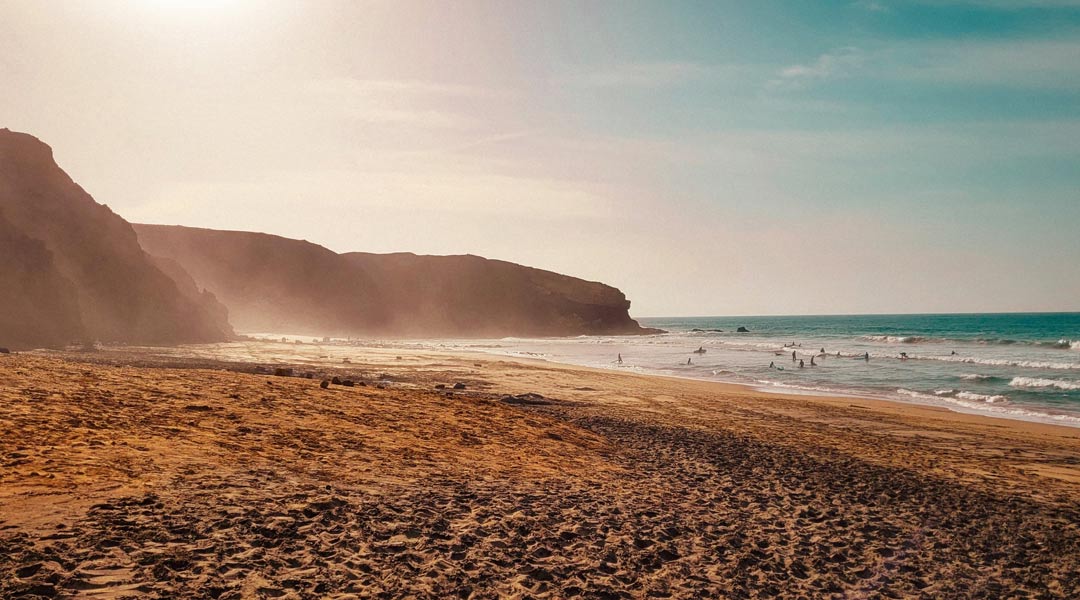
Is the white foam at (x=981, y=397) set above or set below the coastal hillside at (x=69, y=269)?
below

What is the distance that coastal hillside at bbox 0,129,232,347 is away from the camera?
37.2 m

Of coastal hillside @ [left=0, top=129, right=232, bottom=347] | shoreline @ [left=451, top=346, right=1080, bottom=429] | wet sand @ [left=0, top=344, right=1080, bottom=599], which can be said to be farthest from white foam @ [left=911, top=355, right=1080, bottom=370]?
coastal hillside @ [left=0, top=129, right=232, bottom=347]

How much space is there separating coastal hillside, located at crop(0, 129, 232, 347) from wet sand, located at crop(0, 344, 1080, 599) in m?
27.6

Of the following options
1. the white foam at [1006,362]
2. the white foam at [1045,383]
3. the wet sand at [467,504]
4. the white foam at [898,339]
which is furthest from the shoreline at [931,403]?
the white foam at [898,339]

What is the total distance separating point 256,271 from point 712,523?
139829 millimetres

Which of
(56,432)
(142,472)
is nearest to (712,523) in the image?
(142,472)

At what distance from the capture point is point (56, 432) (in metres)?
9.63

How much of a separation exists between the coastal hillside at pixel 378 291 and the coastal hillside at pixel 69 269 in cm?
6288

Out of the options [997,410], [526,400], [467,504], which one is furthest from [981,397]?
[467,504]

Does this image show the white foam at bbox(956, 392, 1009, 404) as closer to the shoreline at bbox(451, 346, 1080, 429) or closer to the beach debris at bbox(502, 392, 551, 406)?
the shoreline at bbox(451, 346, 1080, 429)

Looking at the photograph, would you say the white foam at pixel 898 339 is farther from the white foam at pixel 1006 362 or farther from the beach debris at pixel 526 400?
the beach debris at pixel 526 400

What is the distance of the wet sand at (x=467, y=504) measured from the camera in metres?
6.27

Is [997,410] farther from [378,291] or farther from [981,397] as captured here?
[378,291]

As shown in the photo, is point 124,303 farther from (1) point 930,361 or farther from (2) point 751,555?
(1) point 930,361
